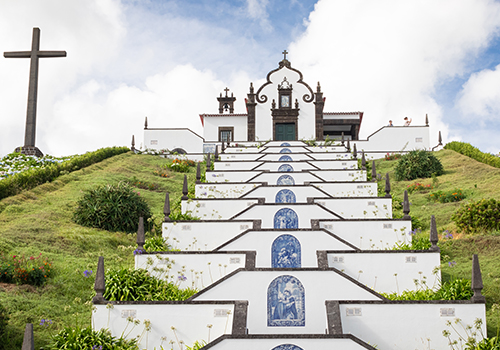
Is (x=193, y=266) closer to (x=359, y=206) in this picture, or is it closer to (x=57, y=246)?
(x=57, y=246)

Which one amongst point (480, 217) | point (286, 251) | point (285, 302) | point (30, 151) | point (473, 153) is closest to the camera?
point (285, 302)

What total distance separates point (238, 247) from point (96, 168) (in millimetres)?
13841

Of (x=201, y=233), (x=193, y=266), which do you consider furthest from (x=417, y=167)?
(x=193, y=266)

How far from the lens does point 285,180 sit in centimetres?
1836

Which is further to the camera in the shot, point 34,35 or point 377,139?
point 377,139

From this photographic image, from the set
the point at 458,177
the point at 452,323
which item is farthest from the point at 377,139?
the point at 452,323

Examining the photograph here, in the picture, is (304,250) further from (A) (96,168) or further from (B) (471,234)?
(A) (96,168)

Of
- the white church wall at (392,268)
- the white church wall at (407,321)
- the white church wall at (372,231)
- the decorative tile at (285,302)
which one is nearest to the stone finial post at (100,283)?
the decorative tile at (285,302)

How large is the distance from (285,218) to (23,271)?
22.1ft

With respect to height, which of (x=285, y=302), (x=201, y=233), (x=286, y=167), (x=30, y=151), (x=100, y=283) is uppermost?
(x=30, y=151)

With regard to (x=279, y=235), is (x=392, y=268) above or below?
below

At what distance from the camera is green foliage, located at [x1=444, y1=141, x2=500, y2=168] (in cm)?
2262

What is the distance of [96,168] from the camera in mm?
23375

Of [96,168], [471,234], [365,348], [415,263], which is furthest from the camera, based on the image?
[96,168]
